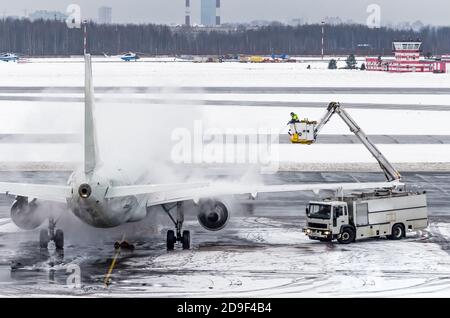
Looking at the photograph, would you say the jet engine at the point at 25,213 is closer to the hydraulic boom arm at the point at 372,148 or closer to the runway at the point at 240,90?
the hydraulic boom arm at the point at 372,148

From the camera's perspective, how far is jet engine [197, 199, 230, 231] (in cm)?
3950

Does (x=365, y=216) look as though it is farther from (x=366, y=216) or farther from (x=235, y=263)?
(x=235, y=263)

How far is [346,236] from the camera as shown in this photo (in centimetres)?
4119

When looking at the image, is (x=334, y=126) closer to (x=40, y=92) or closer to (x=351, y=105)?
(x=351, y=105)

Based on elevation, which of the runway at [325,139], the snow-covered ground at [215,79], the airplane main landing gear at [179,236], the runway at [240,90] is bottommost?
the airplane main landing gear at [179,236]

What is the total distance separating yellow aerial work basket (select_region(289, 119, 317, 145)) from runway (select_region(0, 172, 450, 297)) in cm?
2688

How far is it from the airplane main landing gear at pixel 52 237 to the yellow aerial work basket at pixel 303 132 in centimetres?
3858

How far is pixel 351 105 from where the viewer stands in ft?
383

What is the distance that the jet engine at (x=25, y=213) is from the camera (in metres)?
41.2

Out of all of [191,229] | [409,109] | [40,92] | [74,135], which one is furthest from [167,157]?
[40,92]

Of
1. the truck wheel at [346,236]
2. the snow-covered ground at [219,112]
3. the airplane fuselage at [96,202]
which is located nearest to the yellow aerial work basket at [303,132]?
the snow-covered ground at [219,112]

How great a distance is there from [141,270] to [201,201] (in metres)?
5.85

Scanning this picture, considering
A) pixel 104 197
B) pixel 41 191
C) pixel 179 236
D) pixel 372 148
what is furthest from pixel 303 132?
pixel 104 197

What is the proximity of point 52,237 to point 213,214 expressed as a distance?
7354 mm
